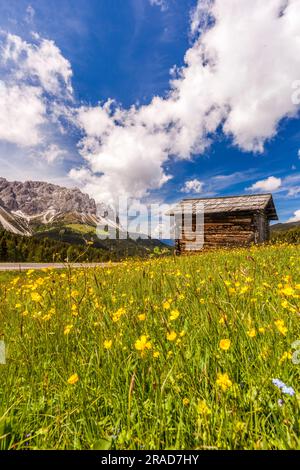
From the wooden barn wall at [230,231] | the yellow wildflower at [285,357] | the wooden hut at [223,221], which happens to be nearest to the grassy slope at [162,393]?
the yellow wildflower at [285,357]

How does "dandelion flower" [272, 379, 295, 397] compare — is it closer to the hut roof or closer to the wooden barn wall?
the wooden barn wall

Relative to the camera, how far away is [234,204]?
2336 cm

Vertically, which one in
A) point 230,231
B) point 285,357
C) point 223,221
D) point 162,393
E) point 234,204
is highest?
point 234,204

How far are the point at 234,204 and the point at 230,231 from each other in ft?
7.65

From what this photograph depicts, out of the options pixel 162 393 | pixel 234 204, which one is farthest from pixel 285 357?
pixel 234 204

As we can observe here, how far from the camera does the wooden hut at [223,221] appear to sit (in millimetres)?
22297

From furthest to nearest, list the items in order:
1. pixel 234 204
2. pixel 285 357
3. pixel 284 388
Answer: pixel 234 204 < pixel 285 357 < pixel 284 388

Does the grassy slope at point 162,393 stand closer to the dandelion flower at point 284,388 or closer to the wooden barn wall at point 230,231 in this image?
the dandelion flower at point 284,388

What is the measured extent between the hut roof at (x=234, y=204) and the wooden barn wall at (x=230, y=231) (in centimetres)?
61

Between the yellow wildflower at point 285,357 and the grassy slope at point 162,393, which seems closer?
the grassy slope at point 162,393

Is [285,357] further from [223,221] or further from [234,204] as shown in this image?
[234,204]

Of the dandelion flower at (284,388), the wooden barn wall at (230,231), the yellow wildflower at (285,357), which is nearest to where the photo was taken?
the dandelion flower at (284,388)

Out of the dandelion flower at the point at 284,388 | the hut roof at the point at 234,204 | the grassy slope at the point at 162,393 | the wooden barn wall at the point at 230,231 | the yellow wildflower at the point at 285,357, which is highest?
the hut roof at the point at 234,204

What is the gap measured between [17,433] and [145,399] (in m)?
0.70
